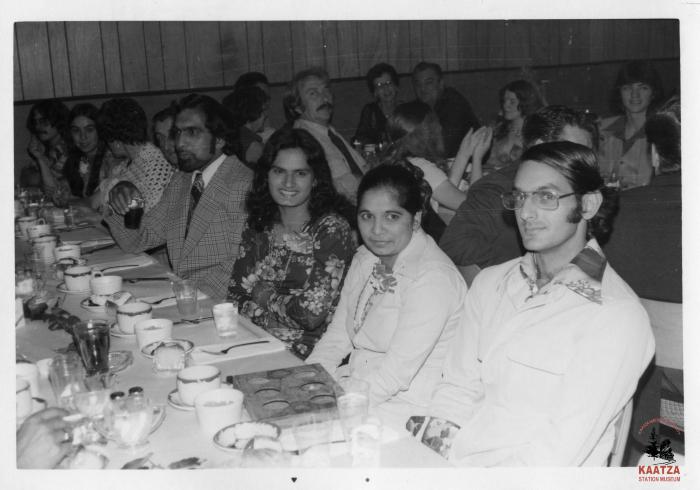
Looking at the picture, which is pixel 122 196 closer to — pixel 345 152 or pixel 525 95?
pixel 345 152


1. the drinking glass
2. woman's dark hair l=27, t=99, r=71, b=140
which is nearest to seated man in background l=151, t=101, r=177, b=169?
woman's dark hair l=27, t=99, r=71, b=140

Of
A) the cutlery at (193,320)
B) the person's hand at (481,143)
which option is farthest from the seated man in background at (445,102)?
the cutlery at (193,320)

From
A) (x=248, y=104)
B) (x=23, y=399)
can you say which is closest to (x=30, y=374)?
(x=23, y=399)

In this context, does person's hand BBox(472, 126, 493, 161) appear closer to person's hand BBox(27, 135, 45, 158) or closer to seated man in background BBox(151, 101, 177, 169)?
seated man in background BBox(151, 101, 177, 169)

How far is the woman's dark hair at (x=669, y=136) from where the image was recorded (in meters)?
1.85

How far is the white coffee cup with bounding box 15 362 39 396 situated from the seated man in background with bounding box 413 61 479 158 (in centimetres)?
347

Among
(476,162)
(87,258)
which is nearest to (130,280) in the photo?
(87,258)

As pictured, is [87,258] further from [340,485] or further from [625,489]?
[625,489]

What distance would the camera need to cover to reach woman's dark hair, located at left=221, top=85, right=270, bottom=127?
4152 millimetres

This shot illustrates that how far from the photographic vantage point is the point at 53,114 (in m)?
4.73

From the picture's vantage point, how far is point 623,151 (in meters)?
3.46

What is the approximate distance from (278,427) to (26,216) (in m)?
3.11

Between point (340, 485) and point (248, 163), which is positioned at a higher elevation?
point (248, 163)
